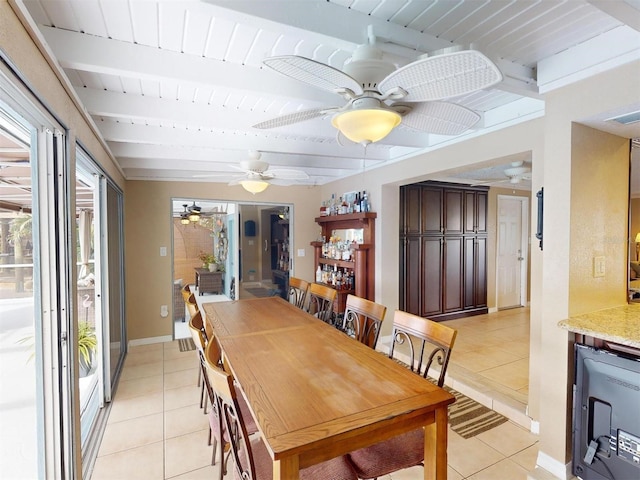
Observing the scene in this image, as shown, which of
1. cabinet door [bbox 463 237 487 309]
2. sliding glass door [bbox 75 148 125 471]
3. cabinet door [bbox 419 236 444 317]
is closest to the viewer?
sliding glass door [bbox 75 148 125 471]

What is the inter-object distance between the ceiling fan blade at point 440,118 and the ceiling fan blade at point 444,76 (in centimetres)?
21

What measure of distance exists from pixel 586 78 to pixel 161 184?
4.38 metres

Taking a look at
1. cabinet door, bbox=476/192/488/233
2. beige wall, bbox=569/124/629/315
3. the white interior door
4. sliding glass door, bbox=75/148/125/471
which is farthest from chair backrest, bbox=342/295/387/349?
the white interior door

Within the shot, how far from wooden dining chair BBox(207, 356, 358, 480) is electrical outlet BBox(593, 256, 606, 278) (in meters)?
1.74

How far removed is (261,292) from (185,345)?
1.73 m

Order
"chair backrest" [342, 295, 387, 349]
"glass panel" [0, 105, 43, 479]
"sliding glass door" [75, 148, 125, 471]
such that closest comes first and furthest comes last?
"glass panel" [0, 105, 43, 479], "chair backrest" [342, 295, 387, 349], "sliding glass door" [75, 148, 125, 471]

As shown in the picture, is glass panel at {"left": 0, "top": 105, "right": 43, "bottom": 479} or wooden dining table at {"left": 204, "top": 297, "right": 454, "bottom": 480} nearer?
wooden dining table at {"left": 204, "top": 297, "right": 454, "bottom": 480}

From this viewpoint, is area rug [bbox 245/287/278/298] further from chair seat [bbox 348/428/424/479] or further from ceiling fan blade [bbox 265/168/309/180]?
chair seat [bbox 348/428/424/479]

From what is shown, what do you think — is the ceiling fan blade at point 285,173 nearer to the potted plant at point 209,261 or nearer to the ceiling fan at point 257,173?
the ceiling fan at point 257,173

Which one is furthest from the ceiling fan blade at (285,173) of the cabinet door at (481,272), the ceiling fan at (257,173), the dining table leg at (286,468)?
the cabinet door at (481,272)

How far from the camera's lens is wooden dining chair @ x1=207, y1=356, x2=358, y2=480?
118cm

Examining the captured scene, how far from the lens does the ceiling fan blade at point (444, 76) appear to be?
3.33 feet

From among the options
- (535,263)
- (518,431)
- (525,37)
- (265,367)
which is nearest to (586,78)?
(525,37)

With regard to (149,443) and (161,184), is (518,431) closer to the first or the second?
(149,443)
